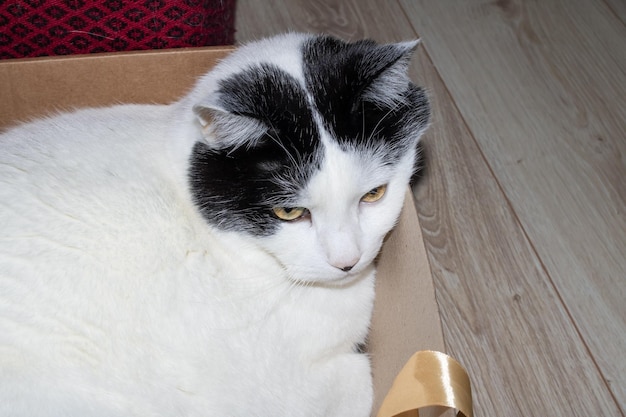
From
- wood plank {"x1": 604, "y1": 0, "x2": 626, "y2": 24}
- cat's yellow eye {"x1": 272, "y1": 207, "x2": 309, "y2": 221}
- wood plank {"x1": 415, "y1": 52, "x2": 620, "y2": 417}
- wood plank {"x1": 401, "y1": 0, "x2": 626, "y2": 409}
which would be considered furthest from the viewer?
wood plank {"x1": 604, "y1": 0, "x2": 626, "y2": 24}

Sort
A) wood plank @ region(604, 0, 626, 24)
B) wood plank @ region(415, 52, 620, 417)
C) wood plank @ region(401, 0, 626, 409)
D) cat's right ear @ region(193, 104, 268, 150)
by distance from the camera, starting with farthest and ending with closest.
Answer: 1. wood plank @ region(604, 0, 626, 24)
2. wood plank @ region(401, 0, 626, 409)
3. wood plank @ region(415, 52, 620, 417)
4. cat's right ear @ region(193, 104, 268, 150)

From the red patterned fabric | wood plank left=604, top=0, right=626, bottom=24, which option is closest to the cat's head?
the red patterned fabric

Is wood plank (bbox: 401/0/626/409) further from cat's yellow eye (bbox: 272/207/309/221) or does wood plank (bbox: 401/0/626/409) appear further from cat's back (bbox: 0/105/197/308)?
cat's back (bbox: 0/105/197/308)

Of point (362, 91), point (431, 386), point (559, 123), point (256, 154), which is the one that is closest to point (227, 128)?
point (256, 154)

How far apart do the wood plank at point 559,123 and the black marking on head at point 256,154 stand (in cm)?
69

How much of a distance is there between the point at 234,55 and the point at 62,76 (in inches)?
14.8

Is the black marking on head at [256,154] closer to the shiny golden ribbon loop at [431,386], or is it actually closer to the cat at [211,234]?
the cat at [211,234]

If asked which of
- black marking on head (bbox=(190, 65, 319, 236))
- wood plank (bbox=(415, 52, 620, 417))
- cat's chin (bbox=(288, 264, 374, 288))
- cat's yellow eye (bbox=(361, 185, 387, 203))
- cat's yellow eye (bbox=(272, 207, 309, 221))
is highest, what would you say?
black marking on head (bbox=(190, 65, 319, 236))

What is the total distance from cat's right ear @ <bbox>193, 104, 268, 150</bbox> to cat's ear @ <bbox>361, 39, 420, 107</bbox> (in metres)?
0.15

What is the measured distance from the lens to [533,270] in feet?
4.09

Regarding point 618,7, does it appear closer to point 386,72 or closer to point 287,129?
point 386,72

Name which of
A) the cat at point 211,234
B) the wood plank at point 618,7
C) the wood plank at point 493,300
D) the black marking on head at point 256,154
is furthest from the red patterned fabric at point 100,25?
the wood plank at point 618,7

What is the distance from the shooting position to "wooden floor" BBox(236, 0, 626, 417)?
1.12 metres

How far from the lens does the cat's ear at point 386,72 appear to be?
783mm
